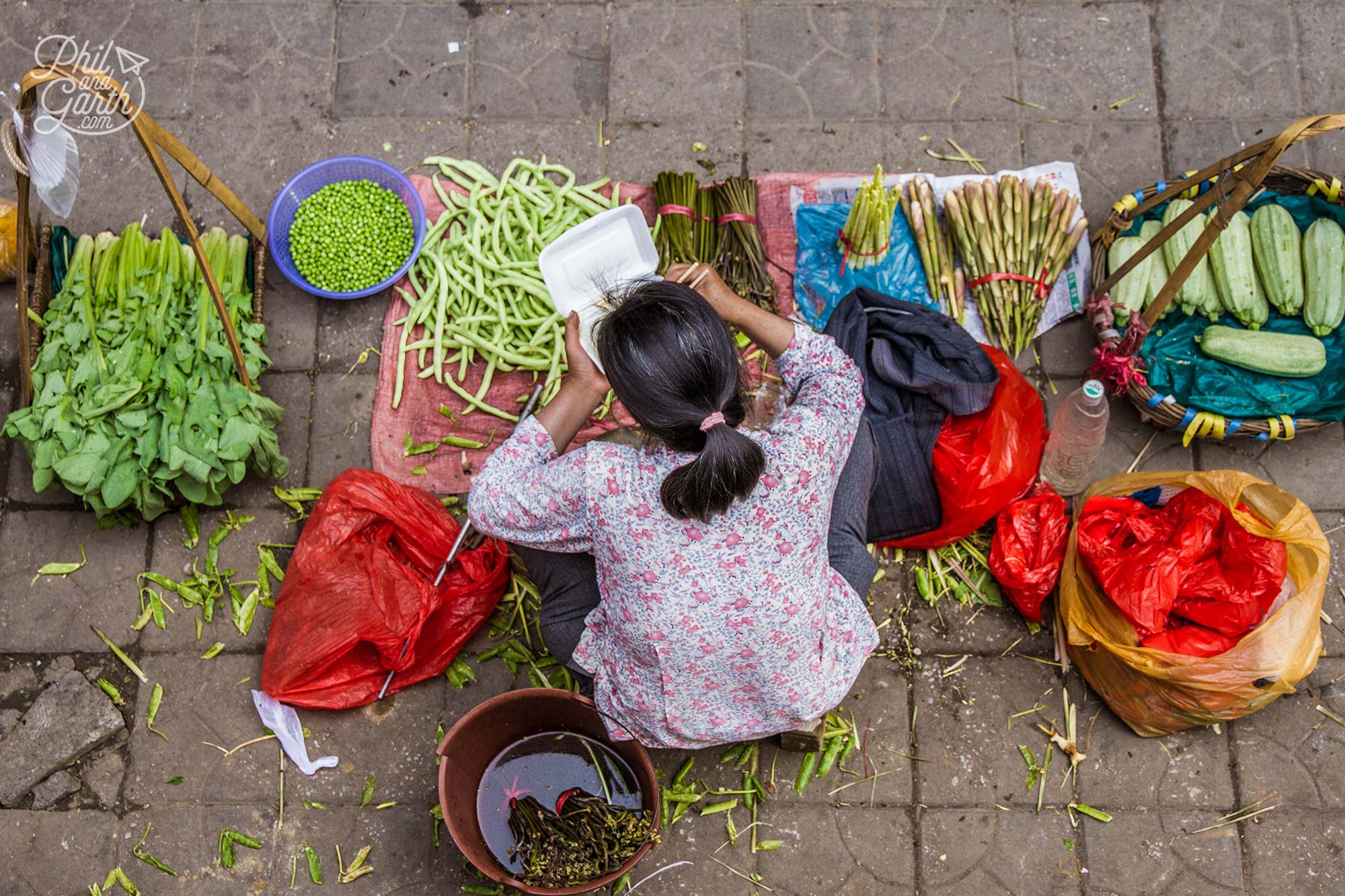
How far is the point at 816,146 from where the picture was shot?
347 cm

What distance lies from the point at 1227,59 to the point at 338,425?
3.31 m

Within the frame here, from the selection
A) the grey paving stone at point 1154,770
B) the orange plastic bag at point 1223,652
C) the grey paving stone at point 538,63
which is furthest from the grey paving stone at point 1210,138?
the grey paving stone at point 538,63

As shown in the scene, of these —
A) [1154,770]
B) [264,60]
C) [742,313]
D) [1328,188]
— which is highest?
[264,60]

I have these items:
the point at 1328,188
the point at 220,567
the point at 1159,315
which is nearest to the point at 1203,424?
the point at 1159,315

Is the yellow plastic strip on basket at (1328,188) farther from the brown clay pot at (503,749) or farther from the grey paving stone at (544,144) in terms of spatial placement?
the brown clay pot at (503,749)

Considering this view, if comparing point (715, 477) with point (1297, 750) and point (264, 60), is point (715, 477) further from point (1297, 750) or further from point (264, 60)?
point (264, 60)

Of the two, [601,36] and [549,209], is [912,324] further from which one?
[601,36]

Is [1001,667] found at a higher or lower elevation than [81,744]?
higher

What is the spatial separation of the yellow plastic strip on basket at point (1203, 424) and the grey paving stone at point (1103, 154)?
0.79 m

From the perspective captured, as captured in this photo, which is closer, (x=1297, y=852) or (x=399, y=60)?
(x=1297, y=852)

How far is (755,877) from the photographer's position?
9.70ft

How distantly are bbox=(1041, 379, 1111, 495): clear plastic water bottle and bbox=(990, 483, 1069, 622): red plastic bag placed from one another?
8 centimetres

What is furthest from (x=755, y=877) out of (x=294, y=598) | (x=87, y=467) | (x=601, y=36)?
(x=601, y=36)

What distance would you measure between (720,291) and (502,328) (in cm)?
82
